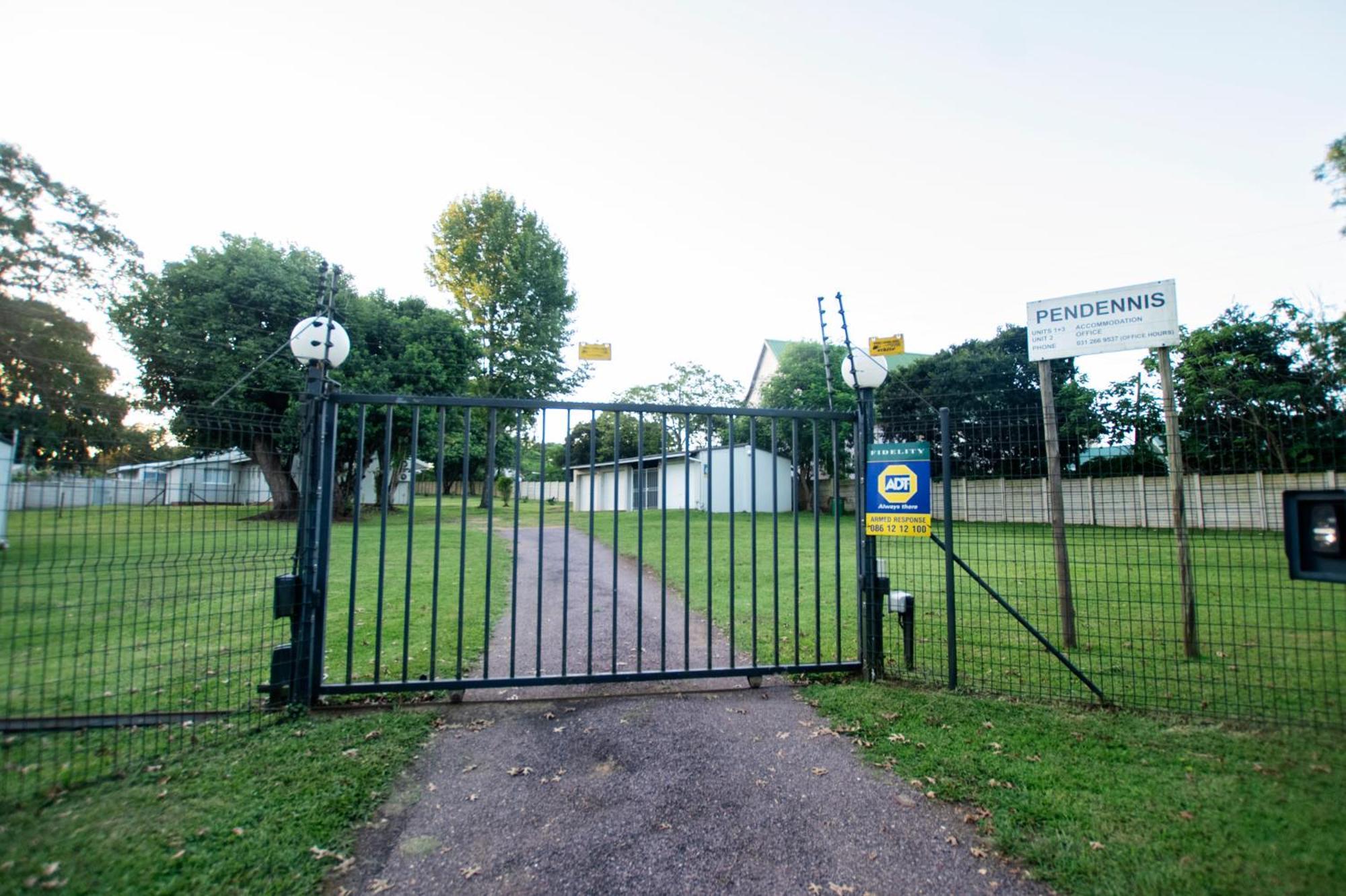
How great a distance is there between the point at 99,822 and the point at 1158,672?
19.8 feet

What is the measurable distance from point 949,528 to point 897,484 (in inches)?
18.2

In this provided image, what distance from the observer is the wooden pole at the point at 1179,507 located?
12.0 ft

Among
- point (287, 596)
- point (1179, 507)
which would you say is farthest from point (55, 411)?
point (1179, 507)

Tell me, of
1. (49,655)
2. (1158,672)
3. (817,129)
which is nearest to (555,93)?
(817,129)

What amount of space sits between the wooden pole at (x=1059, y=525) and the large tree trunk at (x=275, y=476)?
5231 mm

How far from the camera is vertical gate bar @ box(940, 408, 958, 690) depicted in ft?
11.9

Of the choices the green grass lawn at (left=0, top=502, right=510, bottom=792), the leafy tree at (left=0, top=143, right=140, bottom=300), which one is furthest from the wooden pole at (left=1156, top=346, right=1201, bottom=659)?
the leafy tree at (left=0, top=143, right=140, bottom=300)

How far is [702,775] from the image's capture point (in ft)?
8.76

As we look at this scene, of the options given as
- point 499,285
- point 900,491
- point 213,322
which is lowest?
point 900,491

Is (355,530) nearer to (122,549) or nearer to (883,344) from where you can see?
(122,549)

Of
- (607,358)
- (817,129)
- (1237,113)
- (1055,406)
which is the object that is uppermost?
(817,129)

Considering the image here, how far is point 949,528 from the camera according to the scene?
148 inches

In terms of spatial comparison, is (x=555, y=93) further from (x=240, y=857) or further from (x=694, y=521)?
(x=694, y=521)

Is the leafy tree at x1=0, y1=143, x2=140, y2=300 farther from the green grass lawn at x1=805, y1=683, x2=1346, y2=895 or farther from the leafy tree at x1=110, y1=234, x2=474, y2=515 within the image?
the green grass lawn at x1=805, y1=683, x2=1346, y2=895
